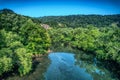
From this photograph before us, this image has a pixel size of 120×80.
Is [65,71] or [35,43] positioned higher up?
[35,43]

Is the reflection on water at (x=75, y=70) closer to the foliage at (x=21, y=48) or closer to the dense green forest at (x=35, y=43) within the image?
the dense green forest at (x=35, y=43)

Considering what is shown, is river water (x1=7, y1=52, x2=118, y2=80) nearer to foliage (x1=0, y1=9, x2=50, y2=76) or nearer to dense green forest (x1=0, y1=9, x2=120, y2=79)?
dense green forest (x1=0, y1=9, x2=120, y2=79)

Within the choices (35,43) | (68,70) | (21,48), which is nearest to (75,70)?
(68,70)

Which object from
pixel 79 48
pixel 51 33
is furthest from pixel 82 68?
pixel 51 33

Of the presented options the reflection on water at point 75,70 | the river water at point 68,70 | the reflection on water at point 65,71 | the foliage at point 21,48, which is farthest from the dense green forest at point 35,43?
the reflection on water at point 65,71

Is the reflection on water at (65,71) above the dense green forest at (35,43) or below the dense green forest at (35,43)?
below

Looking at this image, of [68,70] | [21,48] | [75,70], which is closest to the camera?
[21,48]

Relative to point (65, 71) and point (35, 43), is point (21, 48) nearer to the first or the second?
point (65, 71)

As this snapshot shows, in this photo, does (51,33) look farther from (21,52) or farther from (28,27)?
(21,52)

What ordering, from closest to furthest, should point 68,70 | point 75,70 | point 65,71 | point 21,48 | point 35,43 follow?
point 21,48, point 65,71, point 68,70, point 75,70, point 35,43
